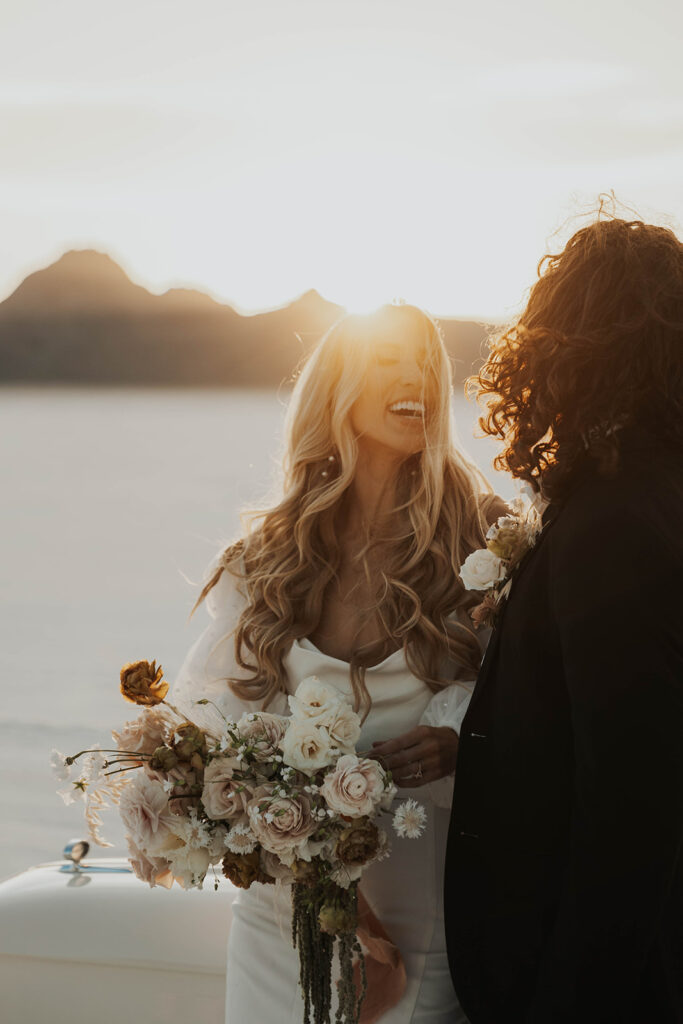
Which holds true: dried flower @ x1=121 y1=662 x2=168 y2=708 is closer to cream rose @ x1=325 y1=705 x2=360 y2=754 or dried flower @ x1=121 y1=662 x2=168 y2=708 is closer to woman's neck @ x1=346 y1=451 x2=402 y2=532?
cream rose @ x1=325 y1=705 x2=360 y2=754

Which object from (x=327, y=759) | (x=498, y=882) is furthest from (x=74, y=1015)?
(x=498, y=882)

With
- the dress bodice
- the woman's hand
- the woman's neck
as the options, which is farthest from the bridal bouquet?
the woman's neck

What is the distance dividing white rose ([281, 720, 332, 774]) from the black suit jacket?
293 mm

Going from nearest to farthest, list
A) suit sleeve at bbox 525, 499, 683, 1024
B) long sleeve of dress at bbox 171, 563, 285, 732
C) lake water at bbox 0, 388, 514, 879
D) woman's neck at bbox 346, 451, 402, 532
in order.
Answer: suit sleeve at bbox 525, 499, 683, 1024, long sleeve of dress at bbox 171, 563, 285, 732, woman's neck at bbox 346, 451, 402, 532, lake water at bbox 0, 388, 514, 879

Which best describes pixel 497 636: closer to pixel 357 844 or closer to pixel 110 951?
pixel 357 844

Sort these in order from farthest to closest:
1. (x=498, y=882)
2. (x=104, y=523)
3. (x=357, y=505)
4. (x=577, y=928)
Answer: (x=104, y=523)
(x=357, y=505)
(x=498, y=882)
(x=577, y=928)

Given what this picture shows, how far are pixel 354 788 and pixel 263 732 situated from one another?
22 cm

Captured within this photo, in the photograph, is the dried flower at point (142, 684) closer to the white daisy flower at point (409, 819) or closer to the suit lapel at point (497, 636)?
the white daisy flower at point (409, 819)

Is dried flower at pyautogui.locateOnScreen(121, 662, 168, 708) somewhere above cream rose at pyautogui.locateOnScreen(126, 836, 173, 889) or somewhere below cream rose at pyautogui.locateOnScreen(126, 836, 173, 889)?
above

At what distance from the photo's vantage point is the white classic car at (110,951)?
2699mm

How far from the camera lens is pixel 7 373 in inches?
731

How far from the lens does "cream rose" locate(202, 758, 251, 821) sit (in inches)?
73.8

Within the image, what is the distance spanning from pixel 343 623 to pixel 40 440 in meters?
19.2

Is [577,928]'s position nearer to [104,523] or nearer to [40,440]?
[104,523]
